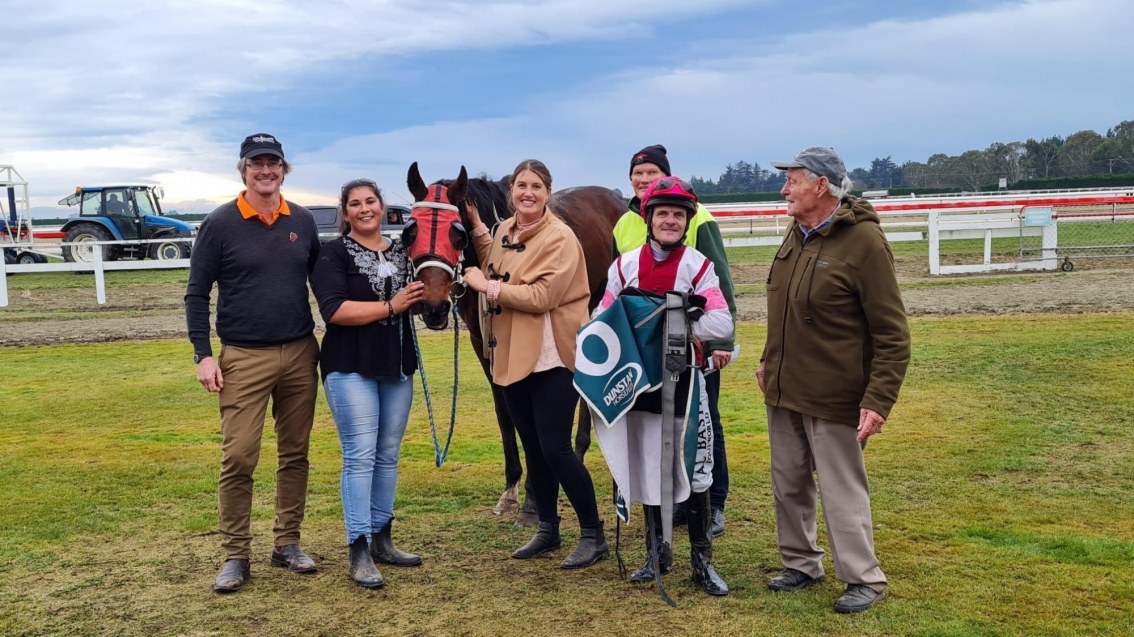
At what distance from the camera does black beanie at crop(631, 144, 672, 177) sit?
202 inches

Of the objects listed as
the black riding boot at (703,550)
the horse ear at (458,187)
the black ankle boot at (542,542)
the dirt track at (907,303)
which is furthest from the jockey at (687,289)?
the dirt track at (907,303)

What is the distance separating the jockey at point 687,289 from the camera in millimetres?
3898

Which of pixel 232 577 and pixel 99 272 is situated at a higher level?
pixel 99 272

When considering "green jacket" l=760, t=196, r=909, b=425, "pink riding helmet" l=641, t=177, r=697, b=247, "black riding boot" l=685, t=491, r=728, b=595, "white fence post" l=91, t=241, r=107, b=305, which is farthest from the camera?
"white fence post" l=91, t=241, r=107, b=305

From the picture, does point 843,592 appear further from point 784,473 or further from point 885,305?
point 885,305

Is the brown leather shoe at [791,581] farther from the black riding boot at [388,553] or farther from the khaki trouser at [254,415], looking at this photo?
the khaki trouser at [254,415]

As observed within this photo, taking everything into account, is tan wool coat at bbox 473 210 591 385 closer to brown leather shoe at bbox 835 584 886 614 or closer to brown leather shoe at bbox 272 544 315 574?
Result: brown leather shoe at bbox 272 544 315 574

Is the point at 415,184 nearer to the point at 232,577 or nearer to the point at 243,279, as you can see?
the point at 243,279

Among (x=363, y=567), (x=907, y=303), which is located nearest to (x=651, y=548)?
(x=363, y=567)

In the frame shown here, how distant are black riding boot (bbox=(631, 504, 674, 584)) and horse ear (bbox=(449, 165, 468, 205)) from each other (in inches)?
70.5

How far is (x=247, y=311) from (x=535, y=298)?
1.37 meters

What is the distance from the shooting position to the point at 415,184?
464 centimetres

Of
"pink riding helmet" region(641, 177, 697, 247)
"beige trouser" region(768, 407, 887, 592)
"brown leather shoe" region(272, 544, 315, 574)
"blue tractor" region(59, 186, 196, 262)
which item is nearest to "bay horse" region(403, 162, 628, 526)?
"pink riding helmet" region(641, 177, 697, 247)

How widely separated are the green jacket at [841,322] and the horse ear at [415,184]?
1.85 metres
